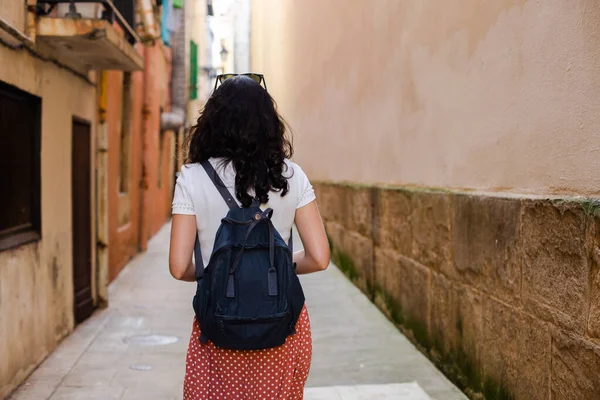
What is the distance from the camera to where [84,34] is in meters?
5.37

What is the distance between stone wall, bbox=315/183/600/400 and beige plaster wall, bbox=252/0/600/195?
0.17 metres

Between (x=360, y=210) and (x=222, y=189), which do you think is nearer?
(x=222, y=189)

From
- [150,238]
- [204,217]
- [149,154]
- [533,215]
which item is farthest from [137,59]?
[150,238]

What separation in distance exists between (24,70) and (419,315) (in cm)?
338

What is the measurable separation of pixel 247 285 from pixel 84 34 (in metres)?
3.92

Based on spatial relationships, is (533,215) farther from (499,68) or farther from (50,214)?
(50,214)

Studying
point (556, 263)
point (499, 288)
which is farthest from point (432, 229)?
point (556, 263)

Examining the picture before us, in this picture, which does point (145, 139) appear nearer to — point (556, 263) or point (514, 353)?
point (514, 353)

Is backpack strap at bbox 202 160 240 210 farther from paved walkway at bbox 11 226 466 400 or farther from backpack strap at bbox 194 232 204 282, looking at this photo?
paved walkway at bbox 11 226 466 400

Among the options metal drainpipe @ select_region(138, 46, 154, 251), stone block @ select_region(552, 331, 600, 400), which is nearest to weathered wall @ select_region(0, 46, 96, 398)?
stone block @ select_region(552, 331, 600, 400)

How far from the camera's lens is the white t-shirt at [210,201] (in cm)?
218

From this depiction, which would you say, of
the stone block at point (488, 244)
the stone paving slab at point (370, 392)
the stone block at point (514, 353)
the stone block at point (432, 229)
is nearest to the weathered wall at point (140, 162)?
the stone block at point (432, 229)

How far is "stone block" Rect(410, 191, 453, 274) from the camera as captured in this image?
494 centimetres

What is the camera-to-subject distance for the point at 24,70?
4.94m
